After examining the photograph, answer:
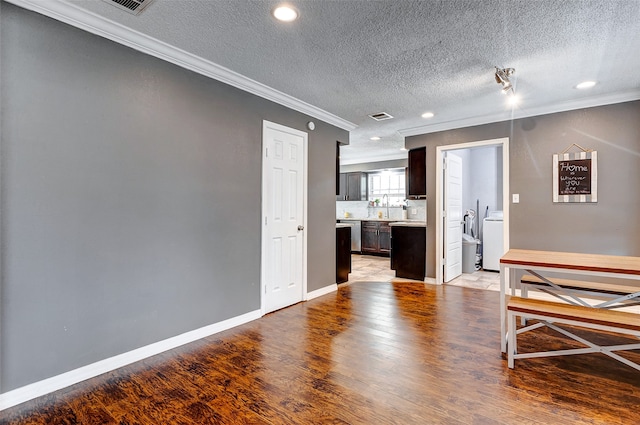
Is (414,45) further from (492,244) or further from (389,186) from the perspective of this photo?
(389,186)

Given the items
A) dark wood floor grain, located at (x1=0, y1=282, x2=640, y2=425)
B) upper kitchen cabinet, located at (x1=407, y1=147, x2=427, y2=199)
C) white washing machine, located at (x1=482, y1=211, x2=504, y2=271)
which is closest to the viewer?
dark wood floor grain, located at (x1=0, y1=282, x2=640, y2=425)

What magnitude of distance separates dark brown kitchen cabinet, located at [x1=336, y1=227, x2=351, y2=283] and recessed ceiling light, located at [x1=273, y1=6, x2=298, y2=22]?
10.2 ft

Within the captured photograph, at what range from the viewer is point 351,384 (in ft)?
6.84

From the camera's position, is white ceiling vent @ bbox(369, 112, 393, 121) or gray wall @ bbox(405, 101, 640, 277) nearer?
gray wall @ bbox(405, 101, 640, 277)

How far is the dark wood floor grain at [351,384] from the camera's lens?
177 cm

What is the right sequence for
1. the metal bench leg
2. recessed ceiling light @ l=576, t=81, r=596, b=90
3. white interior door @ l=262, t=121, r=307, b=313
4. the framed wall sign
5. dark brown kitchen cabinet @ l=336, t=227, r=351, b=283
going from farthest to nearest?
dark brown kitchen cabinet @ l=336, t=227, r=351, b=283 < the framed wall sign < white interior door @ l=262, t=121, r=307, b=313 < recessed ceiling light @ l=576, t=81, r=596, b=90 < the metal bench leg

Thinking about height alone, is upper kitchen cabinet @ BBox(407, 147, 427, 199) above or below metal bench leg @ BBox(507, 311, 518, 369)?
above

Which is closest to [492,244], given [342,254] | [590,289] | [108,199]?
[342,254]

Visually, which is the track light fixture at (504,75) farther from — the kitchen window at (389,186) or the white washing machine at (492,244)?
the kitchen window at (389,186)

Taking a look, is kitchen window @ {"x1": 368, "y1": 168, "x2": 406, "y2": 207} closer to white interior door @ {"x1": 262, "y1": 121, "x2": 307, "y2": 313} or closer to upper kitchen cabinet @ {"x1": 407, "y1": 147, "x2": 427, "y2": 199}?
upper kitchen cabinet @ {"x1": 407, "y1": 147, "x2": 427, "y2": 199}

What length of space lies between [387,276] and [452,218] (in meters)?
1.45

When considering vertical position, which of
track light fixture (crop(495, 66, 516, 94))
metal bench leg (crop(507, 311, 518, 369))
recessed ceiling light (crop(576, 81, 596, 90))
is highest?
recessed ceiling light (crop(576, 81, 596, 90))

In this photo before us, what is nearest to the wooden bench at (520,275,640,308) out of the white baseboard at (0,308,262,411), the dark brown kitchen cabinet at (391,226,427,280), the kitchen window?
the dark brown kitchen cabinet at (391,226,427,280)

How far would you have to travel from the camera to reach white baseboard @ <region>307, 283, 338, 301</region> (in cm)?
412
